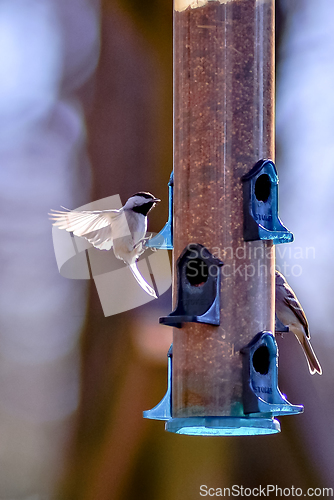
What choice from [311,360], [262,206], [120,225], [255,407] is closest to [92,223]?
[120,225]

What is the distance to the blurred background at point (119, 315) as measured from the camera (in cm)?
668

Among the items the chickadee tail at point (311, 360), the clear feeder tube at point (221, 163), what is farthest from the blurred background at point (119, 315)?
the clear feeder tube at point (221, 163)

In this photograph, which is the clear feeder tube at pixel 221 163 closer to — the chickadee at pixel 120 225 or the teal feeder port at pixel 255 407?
the teal feeder port at pixel 255 407

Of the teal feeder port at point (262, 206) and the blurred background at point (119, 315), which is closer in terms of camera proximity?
the teal feeder port at point (262, 206)

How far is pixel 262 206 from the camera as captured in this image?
367cm

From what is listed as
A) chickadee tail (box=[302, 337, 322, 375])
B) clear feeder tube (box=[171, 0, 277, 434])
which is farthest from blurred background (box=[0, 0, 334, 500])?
clear feeder tube (box=[171, 0, 277, 434])

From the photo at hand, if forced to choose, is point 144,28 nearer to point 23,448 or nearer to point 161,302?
point 161,302

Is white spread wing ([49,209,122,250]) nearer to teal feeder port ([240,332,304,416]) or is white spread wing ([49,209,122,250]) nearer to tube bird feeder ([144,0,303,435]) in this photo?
tube bird feeder ([144,0,303,435])

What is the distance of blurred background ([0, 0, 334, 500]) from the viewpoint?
668 centimetres

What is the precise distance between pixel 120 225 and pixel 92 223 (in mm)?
163

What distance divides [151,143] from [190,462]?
2.72m

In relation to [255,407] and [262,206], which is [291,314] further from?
[255,407]

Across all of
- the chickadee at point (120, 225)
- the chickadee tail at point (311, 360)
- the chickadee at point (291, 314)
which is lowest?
the chickadee tail at point (311, 360)

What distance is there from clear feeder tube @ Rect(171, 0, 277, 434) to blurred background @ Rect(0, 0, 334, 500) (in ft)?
9.16
